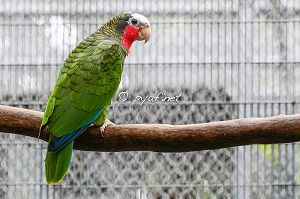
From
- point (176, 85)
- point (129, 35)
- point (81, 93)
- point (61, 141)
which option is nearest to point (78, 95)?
point (81, 93)

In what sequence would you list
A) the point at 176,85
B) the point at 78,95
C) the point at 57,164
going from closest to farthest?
the point at 57,164 < the point at 78,95 < the point at 176,85

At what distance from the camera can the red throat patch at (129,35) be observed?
5.25ft

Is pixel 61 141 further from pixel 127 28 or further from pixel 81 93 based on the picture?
pixel 127 28

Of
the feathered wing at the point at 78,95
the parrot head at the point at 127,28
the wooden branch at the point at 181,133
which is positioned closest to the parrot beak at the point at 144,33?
the parrot head at the point at 127,28

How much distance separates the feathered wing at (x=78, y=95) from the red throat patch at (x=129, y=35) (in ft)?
0.21

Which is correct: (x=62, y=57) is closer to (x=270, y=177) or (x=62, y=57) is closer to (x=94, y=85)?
(x=270, y=177)

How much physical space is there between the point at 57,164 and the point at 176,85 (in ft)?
4.73

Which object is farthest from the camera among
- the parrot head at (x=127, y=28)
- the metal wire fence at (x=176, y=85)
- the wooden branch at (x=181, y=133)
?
the metal wire fence at (x=176, y=85)

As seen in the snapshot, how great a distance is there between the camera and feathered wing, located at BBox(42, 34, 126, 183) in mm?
1274

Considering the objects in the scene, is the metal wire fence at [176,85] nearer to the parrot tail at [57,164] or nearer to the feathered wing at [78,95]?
the feathered wing at [78,95]

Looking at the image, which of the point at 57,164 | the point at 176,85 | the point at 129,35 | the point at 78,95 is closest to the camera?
the point at 57,164

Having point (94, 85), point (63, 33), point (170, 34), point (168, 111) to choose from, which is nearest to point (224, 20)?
point (170, 34)

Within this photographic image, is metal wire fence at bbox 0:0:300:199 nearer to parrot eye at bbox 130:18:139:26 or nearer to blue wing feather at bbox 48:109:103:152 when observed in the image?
parrot eye at bbox 130:18:139:26

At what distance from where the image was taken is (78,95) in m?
1.37
